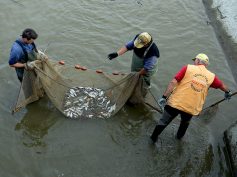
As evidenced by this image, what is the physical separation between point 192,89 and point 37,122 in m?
3.35

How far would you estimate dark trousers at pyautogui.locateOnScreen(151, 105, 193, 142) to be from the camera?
20.7 feet

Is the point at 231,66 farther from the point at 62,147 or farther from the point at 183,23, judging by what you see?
the point at 62,147

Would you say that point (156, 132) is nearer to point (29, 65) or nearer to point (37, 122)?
point (37, 122)

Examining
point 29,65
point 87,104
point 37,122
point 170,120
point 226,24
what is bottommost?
point 37,122

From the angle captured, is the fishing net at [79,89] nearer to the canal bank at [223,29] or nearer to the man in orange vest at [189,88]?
the man in orange vest at [189,88]

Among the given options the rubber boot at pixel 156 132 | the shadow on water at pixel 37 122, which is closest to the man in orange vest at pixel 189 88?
the rubber boot at pixel 156 132

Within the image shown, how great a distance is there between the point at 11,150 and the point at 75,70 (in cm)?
242

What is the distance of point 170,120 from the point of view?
21.4 ft

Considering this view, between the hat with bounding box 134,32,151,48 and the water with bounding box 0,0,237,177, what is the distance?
163 centimetres

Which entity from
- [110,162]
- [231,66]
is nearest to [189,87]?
[110,162]

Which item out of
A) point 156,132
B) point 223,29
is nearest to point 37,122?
point 156,132

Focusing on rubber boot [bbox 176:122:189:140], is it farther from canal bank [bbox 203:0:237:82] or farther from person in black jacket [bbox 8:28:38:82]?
canal bank [bbox 203:0:237:82]

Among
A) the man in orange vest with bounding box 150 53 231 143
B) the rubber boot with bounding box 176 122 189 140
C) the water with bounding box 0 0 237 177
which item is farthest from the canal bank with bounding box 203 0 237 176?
the man in orange vest with bounding box 150 53 231 143

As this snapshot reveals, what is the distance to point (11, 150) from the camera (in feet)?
21.4
